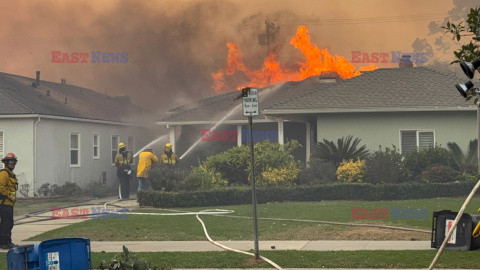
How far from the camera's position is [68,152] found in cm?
2869

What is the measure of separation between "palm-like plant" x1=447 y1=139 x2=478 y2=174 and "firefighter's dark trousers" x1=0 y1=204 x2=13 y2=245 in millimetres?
13870

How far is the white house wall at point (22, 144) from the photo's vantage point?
2623 cm

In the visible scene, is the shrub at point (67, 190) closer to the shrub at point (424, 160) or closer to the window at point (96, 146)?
the window at point (96, 146)

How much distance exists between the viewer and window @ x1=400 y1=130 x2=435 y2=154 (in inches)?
959

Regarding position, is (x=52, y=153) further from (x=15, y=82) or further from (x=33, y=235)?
(x=33, y=235)

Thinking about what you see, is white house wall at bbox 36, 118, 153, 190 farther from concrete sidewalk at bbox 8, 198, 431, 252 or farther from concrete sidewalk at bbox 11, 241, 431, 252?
concrete sidewalk at bbox 11, 241, 431, 252

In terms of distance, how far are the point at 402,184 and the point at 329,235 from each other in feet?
23.8

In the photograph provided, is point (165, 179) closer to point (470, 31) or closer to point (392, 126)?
point (392, 126)

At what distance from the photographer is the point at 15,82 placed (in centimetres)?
3089

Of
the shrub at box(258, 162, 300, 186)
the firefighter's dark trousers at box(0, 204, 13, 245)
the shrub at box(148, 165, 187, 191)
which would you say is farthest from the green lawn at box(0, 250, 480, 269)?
the shrub at box(258, 162, 300, 186)

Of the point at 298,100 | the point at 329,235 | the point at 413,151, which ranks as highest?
the point at 298,100

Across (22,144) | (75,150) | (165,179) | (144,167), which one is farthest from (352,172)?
(75,150)

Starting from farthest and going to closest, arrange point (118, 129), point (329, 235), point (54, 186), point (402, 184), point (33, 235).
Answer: point (118, 129) → point (54, 186) → point (402, 184) → point (33, 235) → point (329, 235)

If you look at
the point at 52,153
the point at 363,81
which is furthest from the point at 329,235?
the point at 52,153
